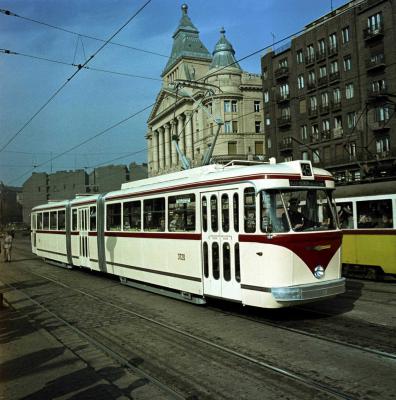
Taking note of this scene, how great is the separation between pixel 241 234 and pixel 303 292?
1.48 meters

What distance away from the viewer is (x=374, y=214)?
13.8 metres

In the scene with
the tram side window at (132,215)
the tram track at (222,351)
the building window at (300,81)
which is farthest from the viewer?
the building window at (300,81)

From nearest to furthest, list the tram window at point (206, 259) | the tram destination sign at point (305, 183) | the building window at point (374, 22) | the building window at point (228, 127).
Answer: the tram destination sign at point (305, 183) < the tram window at point (206, 259) < the building window at point (374, 22) < the building window at point (228, 127)

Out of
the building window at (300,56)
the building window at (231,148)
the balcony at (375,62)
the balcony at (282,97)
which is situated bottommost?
the building window at (231,148)

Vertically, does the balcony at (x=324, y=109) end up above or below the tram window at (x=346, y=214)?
above

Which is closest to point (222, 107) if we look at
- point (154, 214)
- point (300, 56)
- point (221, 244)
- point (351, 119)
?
point (300, 56)

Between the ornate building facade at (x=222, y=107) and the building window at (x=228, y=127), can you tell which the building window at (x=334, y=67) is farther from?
the building window at (x=228, y=127)

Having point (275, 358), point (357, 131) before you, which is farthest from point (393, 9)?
point (275, 358)

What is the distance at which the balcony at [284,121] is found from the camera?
188 feet

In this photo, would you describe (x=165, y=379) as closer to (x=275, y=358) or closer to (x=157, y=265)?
(x=275, y=358)

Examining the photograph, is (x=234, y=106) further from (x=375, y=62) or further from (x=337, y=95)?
(x=375, y=62)

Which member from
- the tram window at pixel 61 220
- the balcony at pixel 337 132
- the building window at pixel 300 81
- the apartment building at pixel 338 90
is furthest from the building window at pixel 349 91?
the tram window at pixel 61 220

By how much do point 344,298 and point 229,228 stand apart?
3650 millimetres

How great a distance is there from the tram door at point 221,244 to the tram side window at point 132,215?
3.51 meters
